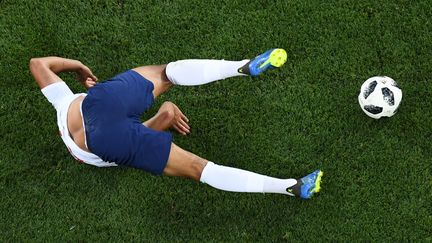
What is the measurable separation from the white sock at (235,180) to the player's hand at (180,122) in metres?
0.61

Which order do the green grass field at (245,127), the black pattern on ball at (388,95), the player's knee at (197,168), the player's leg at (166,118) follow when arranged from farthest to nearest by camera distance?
the player's leg at (166,118), the green grass field at (245,127), the black pattern on ball at (388,95), the player's knee at (197,168)

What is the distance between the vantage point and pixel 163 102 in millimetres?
4738

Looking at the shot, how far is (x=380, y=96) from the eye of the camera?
13.8ft

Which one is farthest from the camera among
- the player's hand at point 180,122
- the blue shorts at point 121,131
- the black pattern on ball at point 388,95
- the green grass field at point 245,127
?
the player's hand at point 180,122

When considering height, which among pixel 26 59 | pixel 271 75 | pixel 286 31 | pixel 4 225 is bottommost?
pixel 4 225

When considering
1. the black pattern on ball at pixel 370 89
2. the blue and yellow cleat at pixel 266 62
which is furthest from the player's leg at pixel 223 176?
the black pattern on ball at pixel 370 89

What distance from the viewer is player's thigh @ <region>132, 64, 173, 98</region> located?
411cm

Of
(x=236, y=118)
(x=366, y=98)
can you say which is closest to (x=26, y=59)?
(x=236, y=118)

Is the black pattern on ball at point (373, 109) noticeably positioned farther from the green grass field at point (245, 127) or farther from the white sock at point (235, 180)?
the white sock at point (235, 180)

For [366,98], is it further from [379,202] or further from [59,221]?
[59,221]

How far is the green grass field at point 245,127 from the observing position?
4320 mm

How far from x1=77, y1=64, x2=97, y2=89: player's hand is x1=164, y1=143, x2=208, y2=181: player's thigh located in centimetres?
90

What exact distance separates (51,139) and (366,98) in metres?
2.44

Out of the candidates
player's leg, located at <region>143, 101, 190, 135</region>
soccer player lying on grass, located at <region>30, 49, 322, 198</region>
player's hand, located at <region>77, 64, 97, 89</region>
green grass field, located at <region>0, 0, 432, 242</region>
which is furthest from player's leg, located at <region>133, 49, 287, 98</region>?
green grass field, located at <region>0, 0, 432, 242</region>
